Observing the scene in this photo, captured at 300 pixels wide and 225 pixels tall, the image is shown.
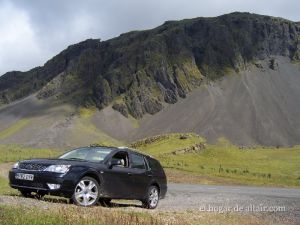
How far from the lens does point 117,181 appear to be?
621 inches

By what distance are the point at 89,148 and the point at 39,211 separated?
17.4 ft

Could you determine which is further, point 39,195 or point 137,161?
point 137,161

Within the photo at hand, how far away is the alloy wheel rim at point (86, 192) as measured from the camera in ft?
47.6

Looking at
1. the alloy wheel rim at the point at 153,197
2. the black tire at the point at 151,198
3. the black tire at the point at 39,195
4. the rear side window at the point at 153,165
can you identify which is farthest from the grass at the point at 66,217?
the rear side window at the point at 153,165

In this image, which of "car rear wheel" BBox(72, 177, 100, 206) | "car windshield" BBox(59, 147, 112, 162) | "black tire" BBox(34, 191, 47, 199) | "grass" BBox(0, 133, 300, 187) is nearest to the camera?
"car rear wheel" BBox(72, 177, 100, 206)

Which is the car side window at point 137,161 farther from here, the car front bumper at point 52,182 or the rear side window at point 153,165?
the car front bumper at point 52,182

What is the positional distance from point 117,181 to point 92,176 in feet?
3.38

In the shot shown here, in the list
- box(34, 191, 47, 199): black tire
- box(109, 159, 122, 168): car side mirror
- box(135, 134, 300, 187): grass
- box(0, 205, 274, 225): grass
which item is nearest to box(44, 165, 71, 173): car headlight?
box(34, 191, 47, 199): black tire

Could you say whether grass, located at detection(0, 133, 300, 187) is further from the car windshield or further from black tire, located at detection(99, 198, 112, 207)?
the car windshield

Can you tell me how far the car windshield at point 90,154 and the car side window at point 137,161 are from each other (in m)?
1.01

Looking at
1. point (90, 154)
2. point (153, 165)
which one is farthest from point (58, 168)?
point (153, 165)

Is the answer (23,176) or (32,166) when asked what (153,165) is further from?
(23,176)

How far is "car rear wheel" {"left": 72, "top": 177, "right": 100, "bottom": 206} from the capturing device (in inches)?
569

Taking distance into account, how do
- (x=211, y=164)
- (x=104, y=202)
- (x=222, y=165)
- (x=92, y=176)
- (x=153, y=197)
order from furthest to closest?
(x=211, y=164) < (x=222, y=165) < (x=153, y=197) < (x=104, y=202) < (x=92, y=176)
